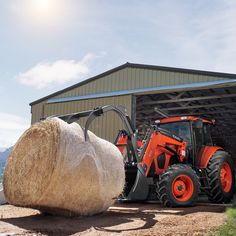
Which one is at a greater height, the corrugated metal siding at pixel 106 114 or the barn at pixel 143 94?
the barn at pixel 143 94

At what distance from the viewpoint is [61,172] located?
6664mm

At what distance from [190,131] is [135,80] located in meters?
5.03

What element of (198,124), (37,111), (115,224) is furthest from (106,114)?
(115,224)

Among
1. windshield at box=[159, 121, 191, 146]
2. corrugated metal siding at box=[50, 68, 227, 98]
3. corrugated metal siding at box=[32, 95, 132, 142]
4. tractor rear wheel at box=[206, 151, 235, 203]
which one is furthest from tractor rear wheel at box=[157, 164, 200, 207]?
corrugated metal siding at box=[32, 95, 132, 142]

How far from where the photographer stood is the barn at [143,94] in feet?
46.0

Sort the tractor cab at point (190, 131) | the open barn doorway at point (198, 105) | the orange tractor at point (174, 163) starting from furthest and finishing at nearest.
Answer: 1. the open barn doorway at point (198, 105)
2. the tractor cab at point (190, 131)
3. the orange tractor at point (174, 163)

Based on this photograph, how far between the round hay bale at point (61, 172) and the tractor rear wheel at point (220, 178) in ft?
10.1

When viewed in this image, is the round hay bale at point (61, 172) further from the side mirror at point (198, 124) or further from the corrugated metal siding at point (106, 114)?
the corrugated metal siding at point (106, 114)

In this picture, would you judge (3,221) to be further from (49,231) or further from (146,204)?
(146,204)

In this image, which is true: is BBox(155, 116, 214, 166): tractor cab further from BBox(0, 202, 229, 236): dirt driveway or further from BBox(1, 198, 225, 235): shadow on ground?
BBox(0, 202, 229, 236): dirt driveway

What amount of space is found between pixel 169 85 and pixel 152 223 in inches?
328

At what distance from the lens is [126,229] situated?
244 inches

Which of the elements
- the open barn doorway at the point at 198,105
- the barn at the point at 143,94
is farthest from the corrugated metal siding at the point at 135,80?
the open barn doorway at the point at 198,105

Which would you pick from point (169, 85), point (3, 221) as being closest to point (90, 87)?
point (169, 85)
